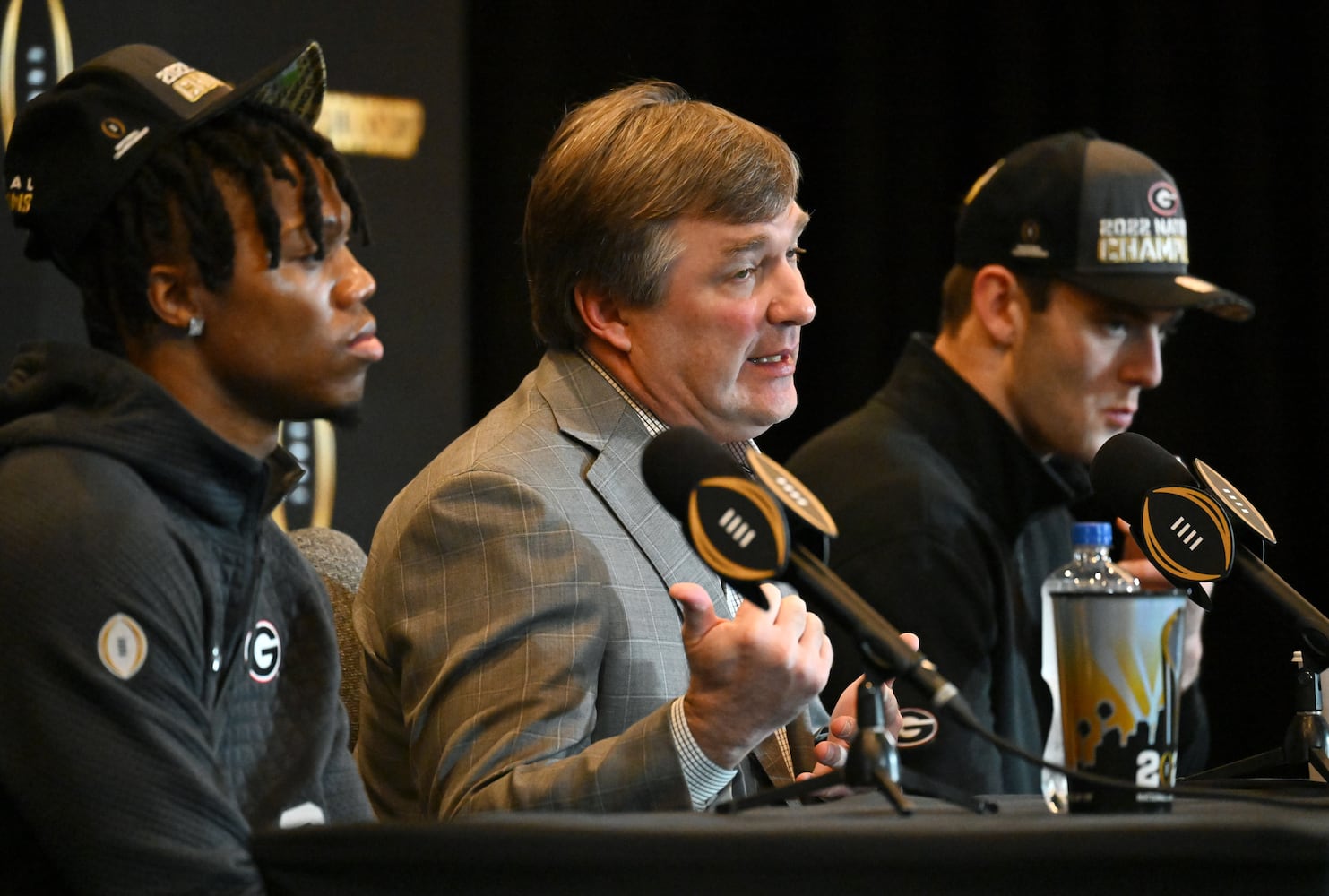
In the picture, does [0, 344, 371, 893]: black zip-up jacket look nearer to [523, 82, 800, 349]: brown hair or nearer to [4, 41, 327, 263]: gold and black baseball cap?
[4, 41, 327, 263]: gold and black baseball cap

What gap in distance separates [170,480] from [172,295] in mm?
153

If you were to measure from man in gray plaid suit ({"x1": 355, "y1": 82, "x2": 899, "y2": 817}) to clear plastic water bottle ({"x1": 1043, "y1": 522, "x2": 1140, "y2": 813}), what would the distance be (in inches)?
7.9

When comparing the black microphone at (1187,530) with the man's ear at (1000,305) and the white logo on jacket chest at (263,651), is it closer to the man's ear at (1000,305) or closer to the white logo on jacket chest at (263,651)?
the white logo on jacket chest at (263,651)

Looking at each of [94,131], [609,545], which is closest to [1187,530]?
[609,545]

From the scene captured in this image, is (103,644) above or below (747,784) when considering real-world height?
above

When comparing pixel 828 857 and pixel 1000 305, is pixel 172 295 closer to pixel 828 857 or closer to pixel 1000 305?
pixel 828 857

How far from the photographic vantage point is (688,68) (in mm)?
3385

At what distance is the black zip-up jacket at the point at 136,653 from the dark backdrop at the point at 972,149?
1.68 m

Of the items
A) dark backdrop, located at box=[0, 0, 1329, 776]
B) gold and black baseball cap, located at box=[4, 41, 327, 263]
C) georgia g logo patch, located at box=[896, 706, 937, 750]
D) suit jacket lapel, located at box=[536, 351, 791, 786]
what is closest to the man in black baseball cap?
georgia g logo patch, located at box=[896, 706, 937, 750]

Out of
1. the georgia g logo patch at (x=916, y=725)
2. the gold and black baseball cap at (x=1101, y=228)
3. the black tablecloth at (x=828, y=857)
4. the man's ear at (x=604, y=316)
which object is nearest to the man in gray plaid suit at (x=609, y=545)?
the man's ear at (x=604, y=316)

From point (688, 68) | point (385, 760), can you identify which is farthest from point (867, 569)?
point (688, 68)

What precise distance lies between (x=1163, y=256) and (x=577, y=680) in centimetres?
133

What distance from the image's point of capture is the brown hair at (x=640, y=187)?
1721 mm

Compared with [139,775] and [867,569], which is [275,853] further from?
[867,569]
